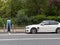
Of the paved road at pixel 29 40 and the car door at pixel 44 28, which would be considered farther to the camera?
the car door at pixel 44 28

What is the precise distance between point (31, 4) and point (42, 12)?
2077mm

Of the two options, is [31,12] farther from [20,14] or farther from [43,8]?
[20,14]

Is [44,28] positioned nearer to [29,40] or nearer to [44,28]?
[44,28]

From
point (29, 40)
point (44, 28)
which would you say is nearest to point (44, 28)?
point (44, 28)

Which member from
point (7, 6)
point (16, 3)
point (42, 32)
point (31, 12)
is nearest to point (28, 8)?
point (31, 12)

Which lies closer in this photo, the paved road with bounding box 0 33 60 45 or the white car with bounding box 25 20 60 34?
the paved road with bounding box 0 33 60 45

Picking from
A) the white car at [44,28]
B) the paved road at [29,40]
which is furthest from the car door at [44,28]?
the paved road at [29,40]

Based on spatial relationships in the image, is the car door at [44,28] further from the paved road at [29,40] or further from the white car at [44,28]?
the paved road at [29,40]

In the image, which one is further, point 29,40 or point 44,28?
point 44,28

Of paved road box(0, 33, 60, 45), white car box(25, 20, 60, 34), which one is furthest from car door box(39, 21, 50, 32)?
paved road box(0, 33, 60, 45)

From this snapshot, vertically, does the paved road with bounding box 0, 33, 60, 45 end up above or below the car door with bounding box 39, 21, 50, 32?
below

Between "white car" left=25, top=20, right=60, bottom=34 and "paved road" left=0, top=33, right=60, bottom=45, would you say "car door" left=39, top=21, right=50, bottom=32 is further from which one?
"paved road" left=0, top=33, right=60, bottom=45

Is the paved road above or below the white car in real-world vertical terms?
below

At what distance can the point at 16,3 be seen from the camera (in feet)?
111
